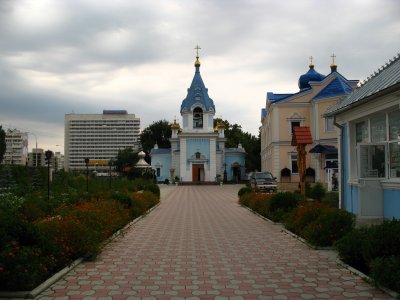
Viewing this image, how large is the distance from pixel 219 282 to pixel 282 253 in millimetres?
2498

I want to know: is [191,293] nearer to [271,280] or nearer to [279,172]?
[271,280]

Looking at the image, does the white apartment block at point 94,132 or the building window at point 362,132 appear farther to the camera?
the white apartment block at point 94,132

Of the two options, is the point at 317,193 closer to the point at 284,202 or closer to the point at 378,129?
the point at 284,202

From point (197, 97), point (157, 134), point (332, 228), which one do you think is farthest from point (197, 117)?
point (332, 228)

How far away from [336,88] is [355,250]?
32094 mm

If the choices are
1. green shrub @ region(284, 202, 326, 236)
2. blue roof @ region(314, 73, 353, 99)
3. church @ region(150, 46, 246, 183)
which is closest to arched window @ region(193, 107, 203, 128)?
church @ region(150, 46, 246, 183)

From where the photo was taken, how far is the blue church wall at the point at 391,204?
10.3 meters

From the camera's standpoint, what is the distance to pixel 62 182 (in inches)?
853

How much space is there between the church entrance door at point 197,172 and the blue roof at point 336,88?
57.6 ft

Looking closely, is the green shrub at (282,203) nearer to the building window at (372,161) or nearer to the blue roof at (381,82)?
the building window at (372,161)


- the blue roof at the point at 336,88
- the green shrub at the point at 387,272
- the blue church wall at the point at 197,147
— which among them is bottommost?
the green shrub at the point at 387,272

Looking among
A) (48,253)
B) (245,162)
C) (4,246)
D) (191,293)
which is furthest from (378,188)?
(245,162)

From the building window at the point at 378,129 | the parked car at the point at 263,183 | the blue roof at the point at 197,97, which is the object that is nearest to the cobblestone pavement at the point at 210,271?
the building window at the point at 378,129

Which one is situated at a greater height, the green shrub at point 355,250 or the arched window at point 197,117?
the arched window at point 197,117
